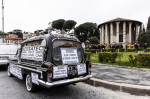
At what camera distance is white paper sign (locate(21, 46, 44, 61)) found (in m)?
4.04

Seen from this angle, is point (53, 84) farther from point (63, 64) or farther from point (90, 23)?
point (90, 23)

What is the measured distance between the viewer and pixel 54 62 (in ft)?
12.4

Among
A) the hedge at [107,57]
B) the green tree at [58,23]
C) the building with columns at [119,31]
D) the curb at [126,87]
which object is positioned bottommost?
the curb at [126,87]

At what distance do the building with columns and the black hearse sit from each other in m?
42.9

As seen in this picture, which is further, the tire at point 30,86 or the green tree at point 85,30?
the green tree at point 85,30

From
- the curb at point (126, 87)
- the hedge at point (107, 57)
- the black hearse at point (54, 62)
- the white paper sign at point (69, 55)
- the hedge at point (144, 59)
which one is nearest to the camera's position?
the black hearse at point (54, 62)

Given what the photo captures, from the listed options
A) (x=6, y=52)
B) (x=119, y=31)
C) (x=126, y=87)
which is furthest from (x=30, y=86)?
(x=119, y=31)

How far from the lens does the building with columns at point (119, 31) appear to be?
45156mm

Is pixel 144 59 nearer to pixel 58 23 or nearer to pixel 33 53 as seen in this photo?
pixel 33 53

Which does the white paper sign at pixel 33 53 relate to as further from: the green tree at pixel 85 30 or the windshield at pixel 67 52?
the green tree at pixel 85 30

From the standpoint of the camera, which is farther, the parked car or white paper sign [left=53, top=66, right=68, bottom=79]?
the parked car

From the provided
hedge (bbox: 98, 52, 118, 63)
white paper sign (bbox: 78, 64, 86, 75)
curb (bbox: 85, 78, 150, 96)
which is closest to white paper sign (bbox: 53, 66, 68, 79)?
white paper sign (bbox: 78, 64, 86, 75)

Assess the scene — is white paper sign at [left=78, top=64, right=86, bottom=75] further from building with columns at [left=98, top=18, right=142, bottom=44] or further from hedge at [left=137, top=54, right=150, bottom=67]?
building with columns at [left=98, top=18, right=142, bottom=44]

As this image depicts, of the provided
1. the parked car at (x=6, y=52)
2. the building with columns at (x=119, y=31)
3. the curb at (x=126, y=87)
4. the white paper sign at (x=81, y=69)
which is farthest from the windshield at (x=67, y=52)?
the building with columns at (x=119, y=31)
